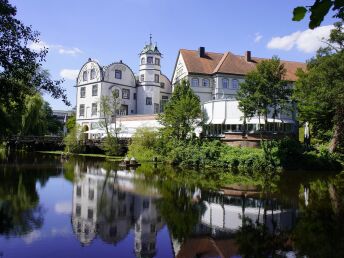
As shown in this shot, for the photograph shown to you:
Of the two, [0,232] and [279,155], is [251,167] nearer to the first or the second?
[279,155]

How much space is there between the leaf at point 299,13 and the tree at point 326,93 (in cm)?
3249

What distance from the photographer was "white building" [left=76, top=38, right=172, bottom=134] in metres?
59.9

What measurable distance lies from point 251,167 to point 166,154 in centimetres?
1059

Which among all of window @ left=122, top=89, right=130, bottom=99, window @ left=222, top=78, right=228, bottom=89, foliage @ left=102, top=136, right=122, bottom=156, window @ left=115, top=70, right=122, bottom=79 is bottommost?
foliage @ left=102, top=136, right=122, bottom=156

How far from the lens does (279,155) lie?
1383 inches

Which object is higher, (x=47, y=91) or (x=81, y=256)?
(x=47, y=91)

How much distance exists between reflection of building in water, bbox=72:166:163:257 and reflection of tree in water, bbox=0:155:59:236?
159 centimetres

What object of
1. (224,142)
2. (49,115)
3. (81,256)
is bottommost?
(81,256)

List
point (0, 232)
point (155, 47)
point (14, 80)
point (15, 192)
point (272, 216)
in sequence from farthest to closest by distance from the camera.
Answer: point (155, 47), point (15, 192), point (272, 216), point (14, 80), point (0, 232)

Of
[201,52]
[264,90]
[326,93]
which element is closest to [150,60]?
[201,52]

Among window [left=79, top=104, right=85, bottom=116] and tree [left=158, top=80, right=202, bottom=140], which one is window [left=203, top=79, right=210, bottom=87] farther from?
window [left=79, top=104, right=85, bottom=116]

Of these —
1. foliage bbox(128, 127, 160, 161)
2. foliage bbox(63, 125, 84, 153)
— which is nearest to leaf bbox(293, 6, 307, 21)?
foliage bbox(128, 127, 160, 161)

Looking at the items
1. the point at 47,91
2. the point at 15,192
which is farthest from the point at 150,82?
the point at 47,91

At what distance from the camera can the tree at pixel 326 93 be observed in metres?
32.9
